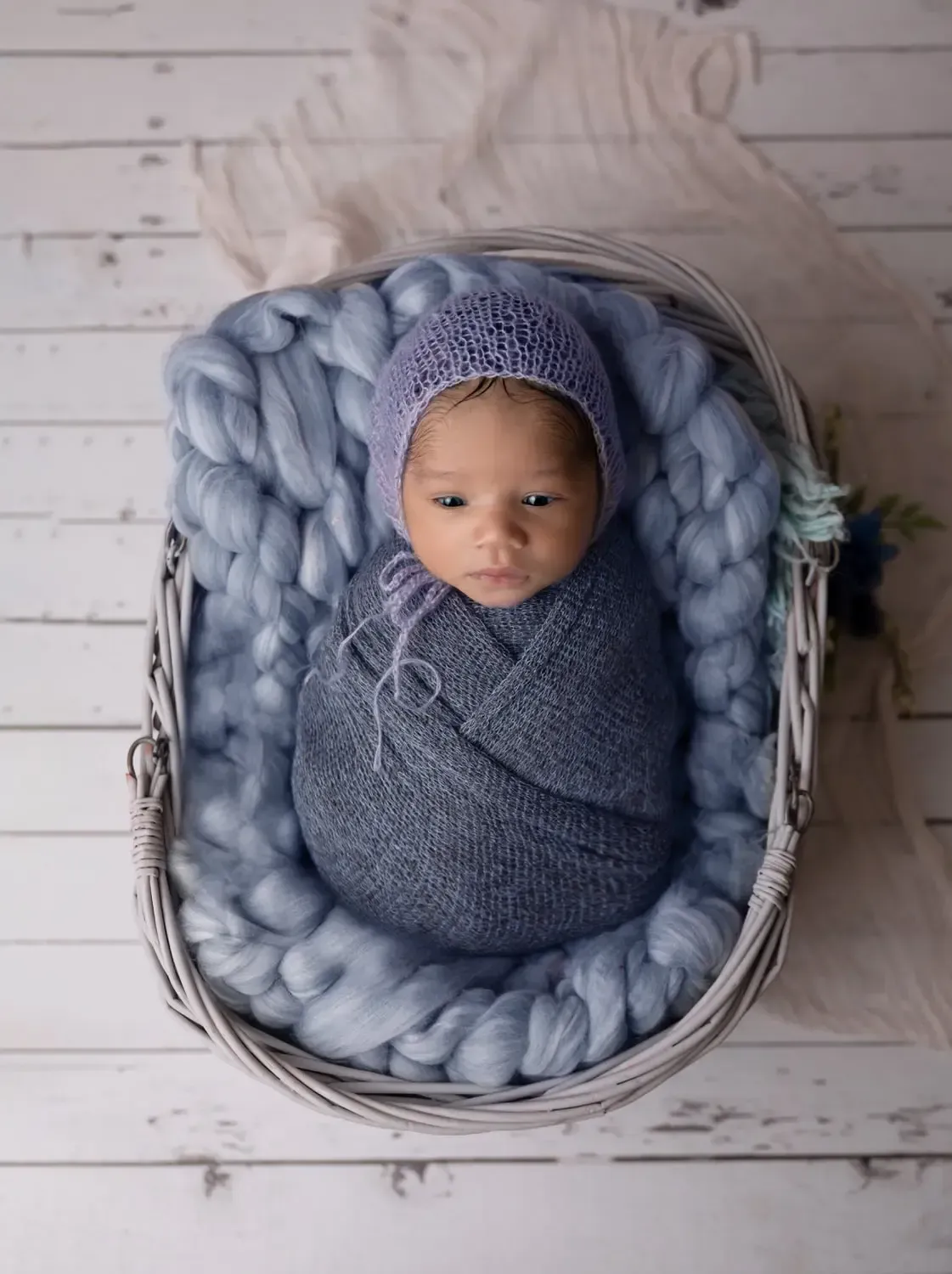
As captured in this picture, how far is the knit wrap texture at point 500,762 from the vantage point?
88cm

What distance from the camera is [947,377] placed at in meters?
1.15

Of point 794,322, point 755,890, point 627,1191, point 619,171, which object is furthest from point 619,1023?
point 619,171

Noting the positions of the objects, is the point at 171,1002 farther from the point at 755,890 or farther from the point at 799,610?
the point at 799,610

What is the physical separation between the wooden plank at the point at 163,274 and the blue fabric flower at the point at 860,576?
0.91 feet

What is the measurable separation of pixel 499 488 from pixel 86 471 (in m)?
0.55

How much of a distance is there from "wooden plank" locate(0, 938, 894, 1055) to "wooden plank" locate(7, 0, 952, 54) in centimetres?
91

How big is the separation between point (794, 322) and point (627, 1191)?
2.75 ft

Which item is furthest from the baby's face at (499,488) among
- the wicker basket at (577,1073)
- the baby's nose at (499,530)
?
the wicker basket at (577,1073)

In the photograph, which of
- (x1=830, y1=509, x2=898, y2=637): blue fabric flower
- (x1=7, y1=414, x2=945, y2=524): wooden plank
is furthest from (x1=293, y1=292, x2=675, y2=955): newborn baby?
(x1=7, y1=414, x2=945, y2=524): wooden plank

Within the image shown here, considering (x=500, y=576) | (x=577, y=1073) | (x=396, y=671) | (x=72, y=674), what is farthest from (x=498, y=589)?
(x=72, y=674)

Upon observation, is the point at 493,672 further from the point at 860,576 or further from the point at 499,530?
the point at 860,576

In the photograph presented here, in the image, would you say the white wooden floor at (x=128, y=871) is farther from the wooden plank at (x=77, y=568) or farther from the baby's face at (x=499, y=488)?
the baby's face at (x=499, y=488)

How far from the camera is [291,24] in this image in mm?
1213

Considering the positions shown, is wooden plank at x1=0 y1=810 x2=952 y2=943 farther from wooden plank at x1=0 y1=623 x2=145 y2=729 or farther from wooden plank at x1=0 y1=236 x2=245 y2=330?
wooden plank at x1=0 y1=236 x2=245 y2=330
